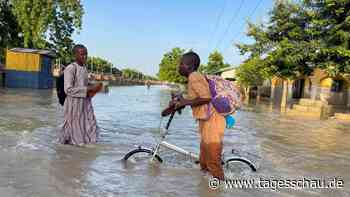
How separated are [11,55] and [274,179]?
23399 millimetres

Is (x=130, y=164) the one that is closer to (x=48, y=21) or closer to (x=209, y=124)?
(x=209, y=124)

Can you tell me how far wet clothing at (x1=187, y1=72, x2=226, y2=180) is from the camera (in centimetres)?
428

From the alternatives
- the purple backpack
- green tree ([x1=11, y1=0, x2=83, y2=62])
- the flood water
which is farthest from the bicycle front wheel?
green tree ([x1=11, y1=0, x2=83, y2=62])

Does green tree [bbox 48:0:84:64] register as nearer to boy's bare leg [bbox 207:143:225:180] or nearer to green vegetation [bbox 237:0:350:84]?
green vegetation [bbox 237:0:350:84]

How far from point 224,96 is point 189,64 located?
565mm

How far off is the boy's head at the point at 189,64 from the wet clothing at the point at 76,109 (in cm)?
221

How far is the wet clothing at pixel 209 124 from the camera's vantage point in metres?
4.28

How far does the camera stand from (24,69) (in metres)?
25.4

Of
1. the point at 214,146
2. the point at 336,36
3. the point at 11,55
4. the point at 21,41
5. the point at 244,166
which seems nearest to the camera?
the point at 214,146

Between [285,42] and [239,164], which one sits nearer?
[239,164]

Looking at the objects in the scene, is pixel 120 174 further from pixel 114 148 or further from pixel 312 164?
pixel 312 164

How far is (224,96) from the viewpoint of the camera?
14.0ft

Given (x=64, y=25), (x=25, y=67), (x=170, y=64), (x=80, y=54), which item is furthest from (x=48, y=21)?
(x=170, y=64)

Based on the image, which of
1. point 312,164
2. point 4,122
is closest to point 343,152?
point 312,164
